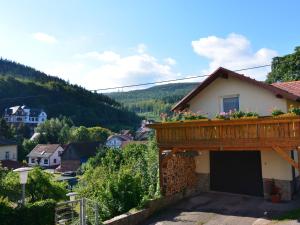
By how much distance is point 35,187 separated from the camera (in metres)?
21.9

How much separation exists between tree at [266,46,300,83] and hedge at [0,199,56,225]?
27140mm

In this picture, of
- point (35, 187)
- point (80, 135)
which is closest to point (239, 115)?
point (35, 187)

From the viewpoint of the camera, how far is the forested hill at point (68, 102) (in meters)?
148

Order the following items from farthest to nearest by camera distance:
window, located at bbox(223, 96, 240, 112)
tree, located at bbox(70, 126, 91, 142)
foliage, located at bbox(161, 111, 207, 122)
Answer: tree, located at bbox(70, 126, 91, 142) < window, located at bbox(223, 96, 240, 112) < foliage, located at bbox(161, 111, 207, 122)

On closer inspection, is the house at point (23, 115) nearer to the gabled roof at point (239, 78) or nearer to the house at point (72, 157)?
the house at point (72, 157)

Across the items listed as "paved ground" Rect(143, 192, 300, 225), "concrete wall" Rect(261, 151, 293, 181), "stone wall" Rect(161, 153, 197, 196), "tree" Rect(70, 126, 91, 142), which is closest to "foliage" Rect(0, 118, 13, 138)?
"tree" Rect(70, 126, 91, 142)

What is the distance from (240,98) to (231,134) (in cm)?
305

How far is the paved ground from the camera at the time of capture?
12.6 metres

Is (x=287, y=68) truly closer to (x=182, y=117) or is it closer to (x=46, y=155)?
(x=182, y=117)

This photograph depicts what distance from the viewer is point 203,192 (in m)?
17.2

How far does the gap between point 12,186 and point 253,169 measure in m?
13.4

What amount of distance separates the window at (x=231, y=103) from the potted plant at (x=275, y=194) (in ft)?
12.6

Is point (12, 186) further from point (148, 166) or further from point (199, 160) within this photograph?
point (199, 160)

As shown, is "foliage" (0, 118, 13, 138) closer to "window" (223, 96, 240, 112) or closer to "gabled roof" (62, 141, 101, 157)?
"gabled roof" (62, 141, 101, 157)
